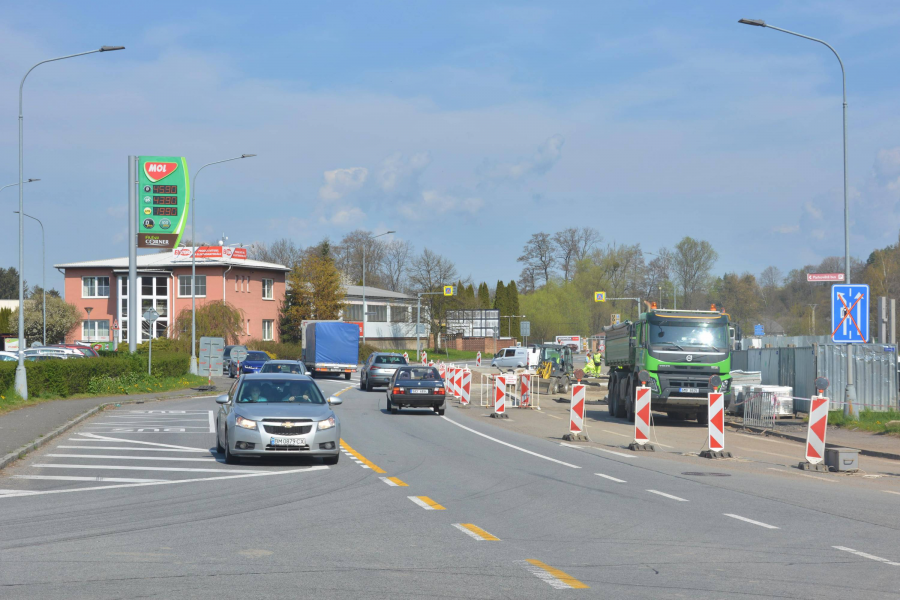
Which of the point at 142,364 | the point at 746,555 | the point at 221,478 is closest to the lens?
the point at 746,555

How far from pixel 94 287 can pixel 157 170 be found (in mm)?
38287

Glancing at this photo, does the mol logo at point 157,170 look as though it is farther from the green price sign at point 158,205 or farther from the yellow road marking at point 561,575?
the yellow road marking at point 561,575

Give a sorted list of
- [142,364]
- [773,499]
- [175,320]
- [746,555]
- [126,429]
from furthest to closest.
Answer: [175,320] < [142,364] < [126,429] < [773,499] < [746,555]

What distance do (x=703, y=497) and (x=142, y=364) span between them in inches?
1160

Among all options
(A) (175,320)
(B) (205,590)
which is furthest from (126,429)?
(A) (175,320)

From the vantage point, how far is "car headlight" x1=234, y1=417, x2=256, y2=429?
14.2 metres

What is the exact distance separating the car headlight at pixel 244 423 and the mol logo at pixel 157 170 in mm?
30297

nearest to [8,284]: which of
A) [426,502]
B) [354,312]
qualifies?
[354,312]

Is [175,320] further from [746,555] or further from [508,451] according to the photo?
[746,555]

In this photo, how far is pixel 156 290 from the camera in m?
75.0

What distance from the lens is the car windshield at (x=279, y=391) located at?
15438mm

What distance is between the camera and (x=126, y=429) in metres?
21.7

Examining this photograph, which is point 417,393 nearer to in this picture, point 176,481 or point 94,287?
point 176,481

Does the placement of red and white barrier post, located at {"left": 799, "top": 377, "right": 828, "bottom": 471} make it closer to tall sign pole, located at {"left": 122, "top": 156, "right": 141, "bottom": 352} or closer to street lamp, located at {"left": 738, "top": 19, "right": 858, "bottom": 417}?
street lamp, located at {"left": 738, "top": 19, "right": 858, "bottom": 417}
